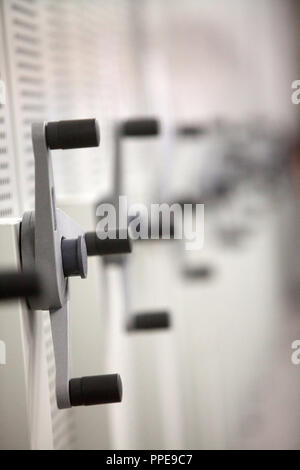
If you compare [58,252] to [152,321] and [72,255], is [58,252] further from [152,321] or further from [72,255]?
[152,321]

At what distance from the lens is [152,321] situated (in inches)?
37.4

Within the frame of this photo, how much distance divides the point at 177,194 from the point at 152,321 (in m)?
0.68

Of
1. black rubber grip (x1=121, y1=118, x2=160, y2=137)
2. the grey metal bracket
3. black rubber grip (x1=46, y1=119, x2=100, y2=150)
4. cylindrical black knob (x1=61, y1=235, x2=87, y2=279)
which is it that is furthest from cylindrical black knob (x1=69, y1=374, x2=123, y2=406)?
black rubber grip (x1=121, y1=118, x2=160, y2=137)

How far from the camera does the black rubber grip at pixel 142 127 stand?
944mm

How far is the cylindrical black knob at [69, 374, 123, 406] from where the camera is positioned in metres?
0.61

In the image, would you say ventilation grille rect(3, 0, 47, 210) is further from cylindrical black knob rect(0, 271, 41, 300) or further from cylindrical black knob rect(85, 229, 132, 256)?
cylindrical black knob rect(0, 271, 41, 300)

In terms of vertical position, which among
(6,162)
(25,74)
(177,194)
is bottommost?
(177,194)

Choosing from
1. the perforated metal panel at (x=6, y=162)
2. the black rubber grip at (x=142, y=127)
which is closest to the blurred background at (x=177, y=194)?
the perforated metal panel at (x=6, y=162)

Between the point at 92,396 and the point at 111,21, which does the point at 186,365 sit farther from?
the point at 92,396

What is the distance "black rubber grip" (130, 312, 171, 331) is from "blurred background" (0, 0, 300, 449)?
55 mm

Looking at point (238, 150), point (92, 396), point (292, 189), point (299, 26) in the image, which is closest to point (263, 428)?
point (238, 150)

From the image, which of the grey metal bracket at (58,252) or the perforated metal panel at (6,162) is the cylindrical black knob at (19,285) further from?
the perforated metal panel at (6,162)

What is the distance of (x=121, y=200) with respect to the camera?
1014 millimetres

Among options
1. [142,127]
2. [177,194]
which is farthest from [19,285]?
[177,194]
